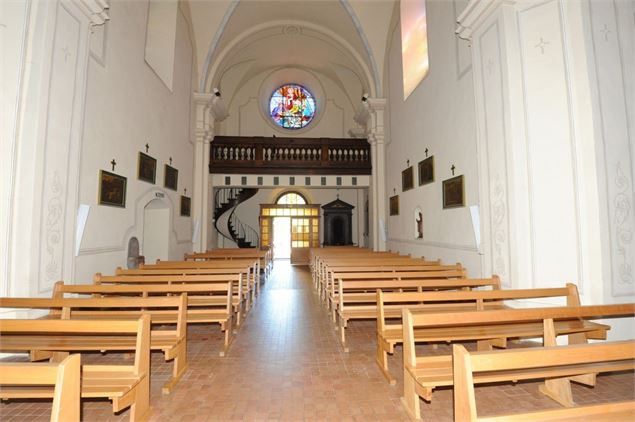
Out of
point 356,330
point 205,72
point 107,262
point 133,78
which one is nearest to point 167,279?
point 107,262

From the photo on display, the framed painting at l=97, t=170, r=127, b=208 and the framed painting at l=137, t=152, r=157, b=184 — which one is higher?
the framed painting at l=137, t=152, r=157, b=184

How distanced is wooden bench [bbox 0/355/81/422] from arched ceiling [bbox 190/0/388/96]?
10084mm

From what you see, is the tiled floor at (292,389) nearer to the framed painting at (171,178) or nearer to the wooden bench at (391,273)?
the wooden bench at (391,273)

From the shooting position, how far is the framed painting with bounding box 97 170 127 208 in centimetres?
510

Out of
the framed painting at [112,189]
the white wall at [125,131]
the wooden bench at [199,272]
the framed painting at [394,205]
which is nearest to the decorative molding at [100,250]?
the white wall at [125,131]

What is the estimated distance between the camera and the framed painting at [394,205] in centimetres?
927

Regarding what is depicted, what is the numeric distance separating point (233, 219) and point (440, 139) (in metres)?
11.2

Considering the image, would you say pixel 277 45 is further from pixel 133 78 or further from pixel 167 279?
pixel 167 279

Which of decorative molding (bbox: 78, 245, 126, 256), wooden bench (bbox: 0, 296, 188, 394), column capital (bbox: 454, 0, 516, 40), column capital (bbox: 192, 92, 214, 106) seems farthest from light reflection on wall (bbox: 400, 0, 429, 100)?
decorative molding (bbox: 78, 245, 126, 256)

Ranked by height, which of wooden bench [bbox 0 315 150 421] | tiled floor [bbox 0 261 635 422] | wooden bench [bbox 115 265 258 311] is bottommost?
tiled floor [bbox 0 261 635 422]

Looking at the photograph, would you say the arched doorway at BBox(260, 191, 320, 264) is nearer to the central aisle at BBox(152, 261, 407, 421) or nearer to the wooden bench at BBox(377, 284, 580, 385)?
the central aisle at BBox(152, 261, 407, 421)

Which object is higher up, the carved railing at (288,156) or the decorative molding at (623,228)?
the carved railing at (288,156)

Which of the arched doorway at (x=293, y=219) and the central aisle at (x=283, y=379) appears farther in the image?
the arched doorway at (x=293, y=219)

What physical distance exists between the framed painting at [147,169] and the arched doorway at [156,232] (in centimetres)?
96
